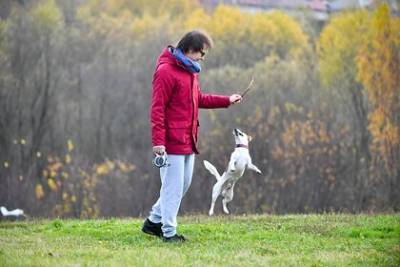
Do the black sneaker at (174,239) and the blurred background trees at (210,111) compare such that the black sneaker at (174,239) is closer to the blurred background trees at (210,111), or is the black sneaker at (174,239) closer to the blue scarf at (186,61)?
the blue scarf at (186,61)

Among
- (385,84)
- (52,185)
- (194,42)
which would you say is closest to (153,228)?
(194,42)

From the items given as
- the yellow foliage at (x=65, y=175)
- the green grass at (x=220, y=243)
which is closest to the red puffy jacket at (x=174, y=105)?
the green grass at (x=220, y=243)

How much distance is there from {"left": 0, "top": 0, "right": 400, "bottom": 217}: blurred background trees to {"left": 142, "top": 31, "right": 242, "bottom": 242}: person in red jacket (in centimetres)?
1501

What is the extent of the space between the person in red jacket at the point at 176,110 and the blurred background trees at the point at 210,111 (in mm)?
15014

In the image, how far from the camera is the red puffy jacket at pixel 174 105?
7445 millimetres

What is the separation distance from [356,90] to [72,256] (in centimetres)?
2496

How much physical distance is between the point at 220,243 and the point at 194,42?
1.96 meters

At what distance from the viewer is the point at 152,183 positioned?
28.0 metres

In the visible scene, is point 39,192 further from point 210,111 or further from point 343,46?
point 343,46

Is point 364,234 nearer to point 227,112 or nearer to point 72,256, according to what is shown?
point 72,256

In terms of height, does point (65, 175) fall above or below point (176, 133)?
below

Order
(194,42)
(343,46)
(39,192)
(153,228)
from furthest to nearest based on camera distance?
1. (343,46)
2. (39,192)
3. (153,228)
4. (194,42)

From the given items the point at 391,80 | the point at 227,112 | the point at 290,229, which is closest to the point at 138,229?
the point at 290,229

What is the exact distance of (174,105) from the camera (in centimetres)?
757
